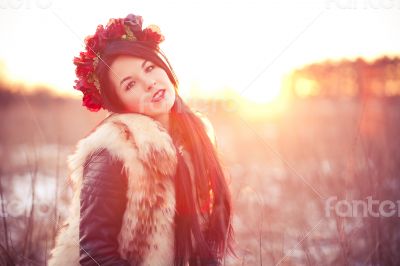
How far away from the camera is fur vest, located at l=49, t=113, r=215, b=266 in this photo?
149 centimetres

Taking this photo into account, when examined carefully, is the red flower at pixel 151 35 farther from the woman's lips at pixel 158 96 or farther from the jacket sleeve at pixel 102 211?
the jacket sleeve at pixel 102 211

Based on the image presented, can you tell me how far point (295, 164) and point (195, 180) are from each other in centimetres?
324

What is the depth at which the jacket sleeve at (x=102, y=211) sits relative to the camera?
1.44 m

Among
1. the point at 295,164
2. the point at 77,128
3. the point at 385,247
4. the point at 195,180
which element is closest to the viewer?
the point at 195,180

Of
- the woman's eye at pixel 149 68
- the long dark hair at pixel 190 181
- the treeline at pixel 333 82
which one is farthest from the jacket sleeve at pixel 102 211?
the treeline at pixel 333 82

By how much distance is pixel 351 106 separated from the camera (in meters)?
6.66

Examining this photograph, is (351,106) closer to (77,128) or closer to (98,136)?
(77,128)

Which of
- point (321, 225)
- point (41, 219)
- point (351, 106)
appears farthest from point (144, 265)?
point (351, 106)

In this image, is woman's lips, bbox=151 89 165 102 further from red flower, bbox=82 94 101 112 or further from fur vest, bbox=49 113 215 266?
red flower, bbox=82 94 101 112

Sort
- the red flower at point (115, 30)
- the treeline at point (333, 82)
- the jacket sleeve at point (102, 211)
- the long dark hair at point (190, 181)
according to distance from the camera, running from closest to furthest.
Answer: the jacket sleeve at point (102, 211) < the long dark hair at point (190, 181) < the red flower at point (115, 30) < the treeline at point (333, 82)

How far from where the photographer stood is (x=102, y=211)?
145cm

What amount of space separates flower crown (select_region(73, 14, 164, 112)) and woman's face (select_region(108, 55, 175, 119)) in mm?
83

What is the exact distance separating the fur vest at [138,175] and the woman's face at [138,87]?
0.06 m

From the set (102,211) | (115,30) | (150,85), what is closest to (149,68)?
(150,85)
